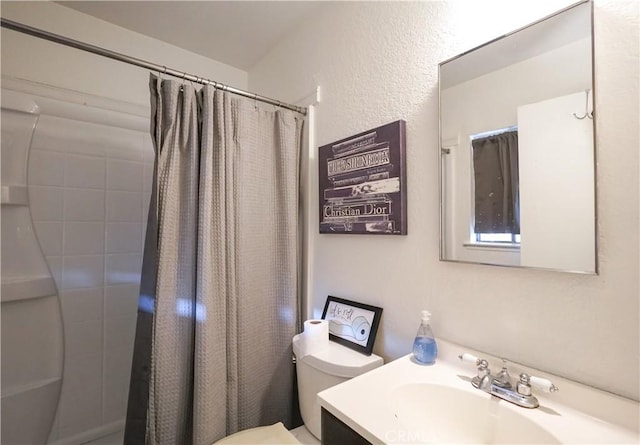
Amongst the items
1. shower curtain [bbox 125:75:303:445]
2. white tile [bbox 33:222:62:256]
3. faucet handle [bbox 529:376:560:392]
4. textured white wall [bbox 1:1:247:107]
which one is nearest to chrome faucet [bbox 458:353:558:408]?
faucet handle [bbox 529:376:560:392]

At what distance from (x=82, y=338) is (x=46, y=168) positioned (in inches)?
35.6

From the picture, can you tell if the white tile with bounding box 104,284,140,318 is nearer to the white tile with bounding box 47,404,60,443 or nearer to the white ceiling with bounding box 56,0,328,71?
the white tile with bounding box 47,404,60,443

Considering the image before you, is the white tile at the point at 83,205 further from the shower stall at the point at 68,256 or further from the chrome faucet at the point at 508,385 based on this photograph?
the chrome faucet at the point at 508,385

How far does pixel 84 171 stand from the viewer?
5.12 ft

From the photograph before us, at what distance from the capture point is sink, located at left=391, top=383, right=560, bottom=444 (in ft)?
2.22

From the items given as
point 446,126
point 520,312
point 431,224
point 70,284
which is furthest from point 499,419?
point 70,284

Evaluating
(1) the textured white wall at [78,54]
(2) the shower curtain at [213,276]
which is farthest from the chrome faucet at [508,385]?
(1) the textured white wall at [78,54]

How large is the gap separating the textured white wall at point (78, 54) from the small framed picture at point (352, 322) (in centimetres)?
160

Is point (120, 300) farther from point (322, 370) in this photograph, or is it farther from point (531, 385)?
point (531, 385)

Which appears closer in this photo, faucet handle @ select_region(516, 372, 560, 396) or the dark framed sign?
faucet handle @ select_region(516, 372, 560, 396)

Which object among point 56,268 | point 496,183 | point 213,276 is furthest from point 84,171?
point 496,183

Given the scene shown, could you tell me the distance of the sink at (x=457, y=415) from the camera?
2.22 feet

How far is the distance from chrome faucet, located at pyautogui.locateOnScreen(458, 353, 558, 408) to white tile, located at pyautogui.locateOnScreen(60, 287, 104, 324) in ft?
5.97

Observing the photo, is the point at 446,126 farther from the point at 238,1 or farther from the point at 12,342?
the point at 12,342
